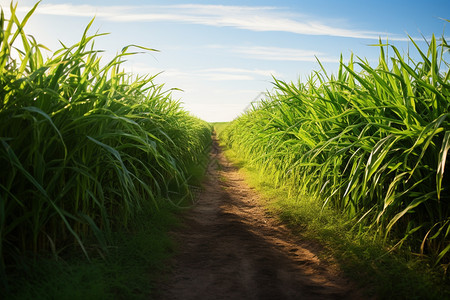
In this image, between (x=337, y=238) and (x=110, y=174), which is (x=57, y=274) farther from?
(x=337, y=238)

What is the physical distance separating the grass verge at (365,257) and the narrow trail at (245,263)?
0.10m

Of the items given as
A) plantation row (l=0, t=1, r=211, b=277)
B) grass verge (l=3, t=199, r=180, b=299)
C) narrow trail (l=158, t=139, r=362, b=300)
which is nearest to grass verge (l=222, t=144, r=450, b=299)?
narrow trail (l=158, t=139, r=362, b=300)

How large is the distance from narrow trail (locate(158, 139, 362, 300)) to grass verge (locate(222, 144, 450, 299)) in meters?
0.10

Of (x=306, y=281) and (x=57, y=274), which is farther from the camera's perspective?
(x=306, y=281)

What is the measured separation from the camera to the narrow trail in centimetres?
→ 228

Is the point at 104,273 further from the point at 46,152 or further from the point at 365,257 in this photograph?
the point at 365,257

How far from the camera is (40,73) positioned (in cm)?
229

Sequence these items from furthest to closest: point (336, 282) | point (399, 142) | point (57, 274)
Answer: point (399, 142)
point (336, 282)
point (57, 274)

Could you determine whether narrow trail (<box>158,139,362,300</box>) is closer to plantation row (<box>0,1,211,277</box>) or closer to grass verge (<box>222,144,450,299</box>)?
grass verge (<box>222,144,450,299</box>)

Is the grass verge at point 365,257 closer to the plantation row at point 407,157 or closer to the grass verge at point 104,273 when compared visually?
the plantation row at point 407,157

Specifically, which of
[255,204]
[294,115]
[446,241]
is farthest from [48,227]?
[294,115]

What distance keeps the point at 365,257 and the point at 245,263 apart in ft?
2.69

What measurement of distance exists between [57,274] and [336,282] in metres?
1.68

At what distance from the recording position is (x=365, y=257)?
2580 mm
